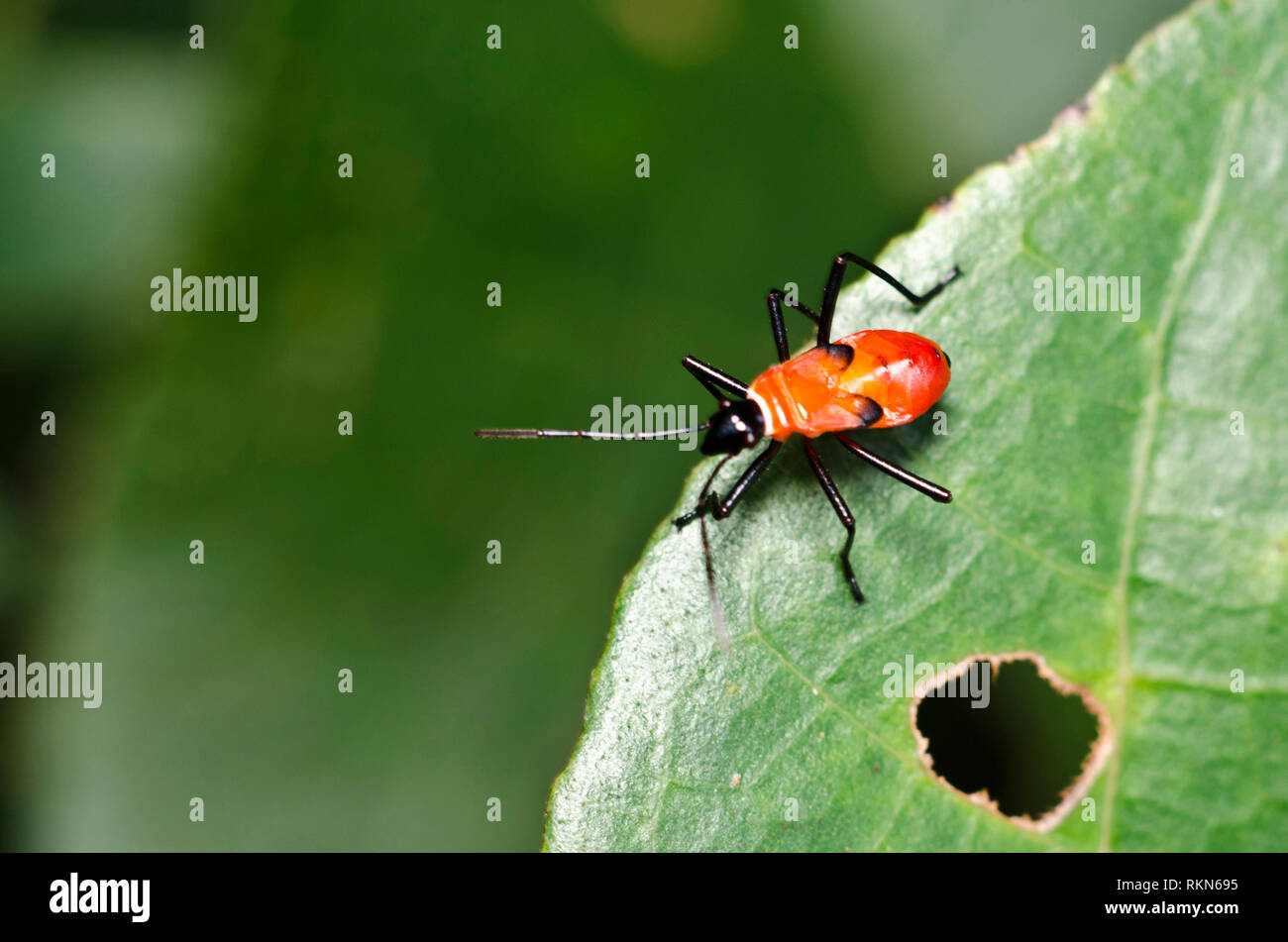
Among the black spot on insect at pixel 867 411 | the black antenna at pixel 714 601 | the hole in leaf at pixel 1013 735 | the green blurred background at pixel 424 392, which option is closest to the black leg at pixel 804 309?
the green blurred background at pixel 424 392

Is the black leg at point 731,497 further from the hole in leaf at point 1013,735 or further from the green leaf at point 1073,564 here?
the hole in leaf at point 1013,735

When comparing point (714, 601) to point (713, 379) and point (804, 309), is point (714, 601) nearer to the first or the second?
point (713, 379)

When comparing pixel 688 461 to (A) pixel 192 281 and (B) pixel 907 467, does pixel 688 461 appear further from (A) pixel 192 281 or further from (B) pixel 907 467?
(A) pixel 192 281

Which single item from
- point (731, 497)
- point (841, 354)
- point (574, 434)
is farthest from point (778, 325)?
point (731, 497)

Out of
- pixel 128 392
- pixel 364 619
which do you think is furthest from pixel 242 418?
pixel 364 619
